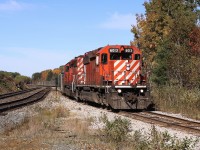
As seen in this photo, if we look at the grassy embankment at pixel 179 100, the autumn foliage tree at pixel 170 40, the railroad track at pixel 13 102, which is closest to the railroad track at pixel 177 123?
the grassy embankment at pixel 179 100

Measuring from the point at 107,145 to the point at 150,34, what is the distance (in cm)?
3292

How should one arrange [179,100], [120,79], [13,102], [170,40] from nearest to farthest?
[120,79] < [179,100] < [170,40] < [13,102]

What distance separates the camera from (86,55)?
25.5 meters

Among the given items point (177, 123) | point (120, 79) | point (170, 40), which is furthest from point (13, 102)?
point (177, 123)

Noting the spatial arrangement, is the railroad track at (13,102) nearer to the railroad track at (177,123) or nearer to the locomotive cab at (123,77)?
the locomotive cab at (123,77)

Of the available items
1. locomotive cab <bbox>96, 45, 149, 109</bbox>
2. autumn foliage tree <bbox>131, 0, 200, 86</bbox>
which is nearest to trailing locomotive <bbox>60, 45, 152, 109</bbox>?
locomotive cab <bbox>96, 45, 149, 109</bbox>

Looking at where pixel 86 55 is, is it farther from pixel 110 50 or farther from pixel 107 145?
pixel 107 145

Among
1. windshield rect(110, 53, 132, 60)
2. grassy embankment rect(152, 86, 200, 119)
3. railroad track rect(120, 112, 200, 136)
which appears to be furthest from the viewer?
windshield rect(110, 53, 132, 60)

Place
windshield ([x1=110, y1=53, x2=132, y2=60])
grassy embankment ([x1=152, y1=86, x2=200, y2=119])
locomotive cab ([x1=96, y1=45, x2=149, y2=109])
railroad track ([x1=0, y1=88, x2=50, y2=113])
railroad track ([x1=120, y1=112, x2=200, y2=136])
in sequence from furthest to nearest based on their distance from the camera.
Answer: railroad track ([x1=0, y1=88, x2=50, y2=113]), windshield ([x1=110, y1=53, x2=132, y2=60]), locomotive cab ([x1=96, y1=45, x2=149, y2=109]), grassy embankment ([x1=152, y1=86, x2=200, y2=119]), railroad track ([x1=120, y1=112, x2=200, y2=136])

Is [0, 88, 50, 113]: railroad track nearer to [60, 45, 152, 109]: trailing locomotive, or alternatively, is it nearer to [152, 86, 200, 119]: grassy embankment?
[60, 45, 152, 109]: trailing locomotive

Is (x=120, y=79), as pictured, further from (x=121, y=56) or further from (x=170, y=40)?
(x=170, y=40)

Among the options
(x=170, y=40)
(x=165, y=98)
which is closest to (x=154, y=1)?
(x=170, y=40)

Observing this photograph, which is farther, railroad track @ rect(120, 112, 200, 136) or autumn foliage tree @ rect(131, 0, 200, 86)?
autumn foliage tree @ rect(131, 0, 200, 86)

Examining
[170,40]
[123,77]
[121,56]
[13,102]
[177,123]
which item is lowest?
[177,123]
